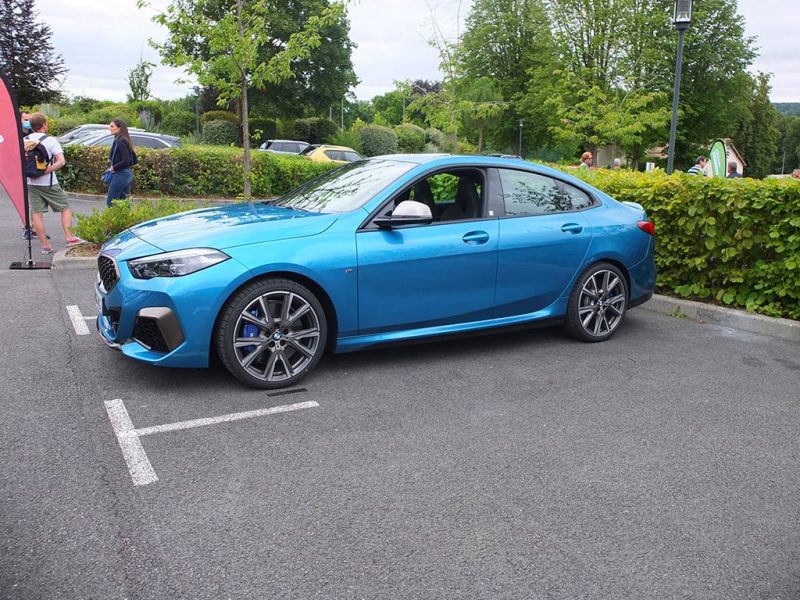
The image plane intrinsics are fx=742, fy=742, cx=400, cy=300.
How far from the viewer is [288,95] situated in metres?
47.4

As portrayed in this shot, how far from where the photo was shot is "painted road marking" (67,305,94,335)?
6.18m

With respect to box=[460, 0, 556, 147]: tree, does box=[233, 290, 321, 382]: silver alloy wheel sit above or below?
below

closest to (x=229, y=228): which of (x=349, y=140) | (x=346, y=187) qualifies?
(x=346, y=187)

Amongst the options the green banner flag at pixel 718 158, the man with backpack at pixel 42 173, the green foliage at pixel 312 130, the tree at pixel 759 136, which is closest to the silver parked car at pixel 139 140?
the man with backpack at pixel 42 173

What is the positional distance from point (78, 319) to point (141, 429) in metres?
2.77

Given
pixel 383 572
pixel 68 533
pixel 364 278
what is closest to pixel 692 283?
pixel 364 278

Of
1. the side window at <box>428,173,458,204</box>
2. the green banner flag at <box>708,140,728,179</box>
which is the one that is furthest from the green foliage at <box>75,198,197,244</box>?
the green banner flag at <box>708,140,728,179</box>

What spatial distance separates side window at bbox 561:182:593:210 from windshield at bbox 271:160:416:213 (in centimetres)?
148

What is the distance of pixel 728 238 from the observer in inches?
291

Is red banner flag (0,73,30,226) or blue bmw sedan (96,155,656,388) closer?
blue bmw sedan (96,155,656,388)

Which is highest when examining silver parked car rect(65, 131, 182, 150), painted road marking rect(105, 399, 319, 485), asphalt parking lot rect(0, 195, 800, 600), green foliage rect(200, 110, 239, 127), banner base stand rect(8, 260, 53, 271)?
green foliage rect(200, 110, 239, 127)

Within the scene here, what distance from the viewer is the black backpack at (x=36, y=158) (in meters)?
9.27

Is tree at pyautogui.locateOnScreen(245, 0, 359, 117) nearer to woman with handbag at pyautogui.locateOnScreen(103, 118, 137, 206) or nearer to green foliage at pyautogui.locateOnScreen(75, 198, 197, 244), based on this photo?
woman with handbag at pyautogui.locateOnScreen(103, 118, 137, 206)

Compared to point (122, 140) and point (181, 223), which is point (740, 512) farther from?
point (122, 140)
